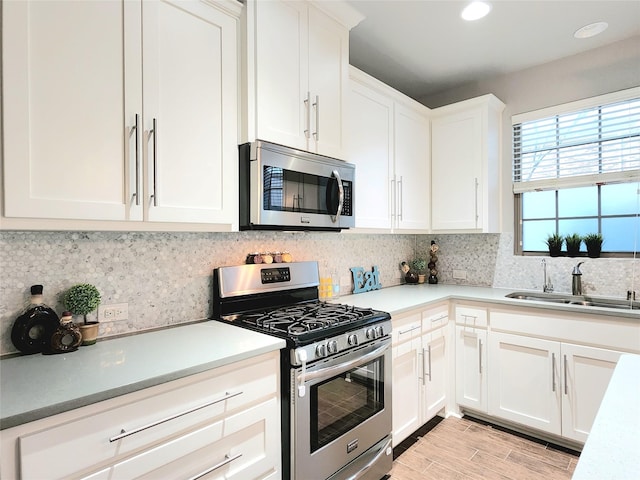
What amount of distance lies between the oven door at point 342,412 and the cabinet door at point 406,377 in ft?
0.64

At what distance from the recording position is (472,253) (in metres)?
3.29

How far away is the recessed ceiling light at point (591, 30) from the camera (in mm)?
2350

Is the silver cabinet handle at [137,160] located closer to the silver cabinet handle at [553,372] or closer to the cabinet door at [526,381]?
the cabinet door at [526,381]

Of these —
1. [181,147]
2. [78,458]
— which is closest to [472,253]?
[181,147]

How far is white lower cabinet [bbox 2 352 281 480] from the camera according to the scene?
96cm

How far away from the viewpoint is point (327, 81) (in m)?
2.10

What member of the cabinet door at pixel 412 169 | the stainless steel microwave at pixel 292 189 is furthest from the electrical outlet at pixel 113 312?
the cabinet door at pixel 412 169

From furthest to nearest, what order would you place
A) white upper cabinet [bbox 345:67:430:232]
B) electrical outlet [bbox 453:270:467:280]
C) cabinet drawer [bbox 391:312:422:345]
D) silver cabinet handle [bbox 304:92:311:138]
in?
electrical outlet [bbox 453:270:467:280]
white upper cabinet [bbox 345:67:430:232]
cabinet drawer [bbox 391:312:422:345]
silver cabinet handle [bbox 304:92:311:138]

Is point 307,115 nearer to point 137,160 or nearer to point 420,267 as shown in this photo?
point 137,160

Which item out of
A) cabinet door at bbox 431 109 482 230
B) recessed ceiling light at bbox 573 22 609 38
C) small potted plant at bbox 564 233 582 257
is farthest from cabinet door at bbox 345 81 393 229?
small potted plant at bbox 564 233 582 257

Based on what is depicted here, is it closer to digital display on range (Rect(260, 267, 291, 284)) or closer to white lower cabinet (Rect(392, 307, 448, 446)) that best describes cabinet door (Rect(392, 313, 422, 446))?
white lower cabinet (Rect(392, 307, 448, 446))

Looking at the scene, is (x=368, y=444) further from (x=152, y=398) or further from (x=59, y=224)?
(x=59, y=224)

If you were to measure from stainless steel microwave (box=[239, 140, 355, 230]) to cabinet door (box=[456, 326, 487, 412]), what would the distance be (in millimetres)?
1331

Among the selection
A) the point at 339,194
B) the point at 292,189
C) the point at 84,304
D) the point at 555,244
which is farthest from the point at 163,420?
the point at 555,244
